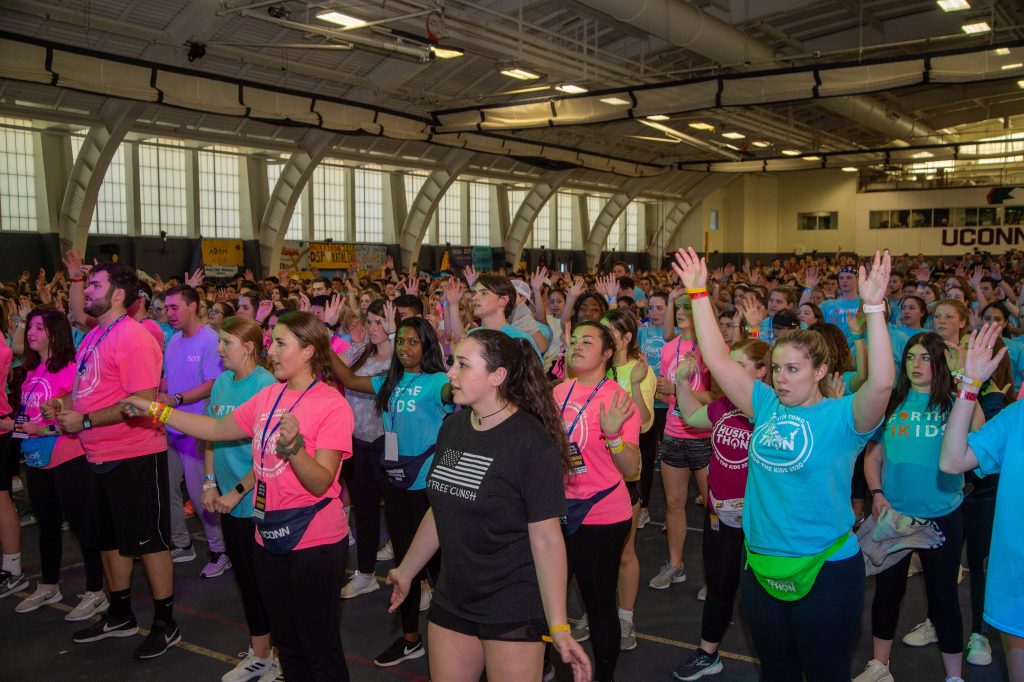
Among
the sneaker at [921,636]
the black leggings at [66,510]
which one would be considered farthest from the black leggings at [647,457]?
the black leggings at [66,510]

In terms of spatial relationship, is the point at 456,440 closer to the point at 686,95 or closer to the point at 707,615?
the point at 707,615

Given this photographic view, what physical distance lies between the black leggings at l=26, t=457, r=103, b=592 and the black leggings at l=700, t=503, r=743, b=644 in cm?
334

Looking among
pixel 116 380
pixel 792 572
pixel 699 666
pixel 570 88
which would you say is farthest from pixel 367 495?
pixel 570 88

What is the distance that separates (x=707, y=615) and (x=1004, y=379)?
7.71 ft

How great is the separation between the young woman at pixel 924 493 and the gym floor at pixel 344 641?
0.47 metres

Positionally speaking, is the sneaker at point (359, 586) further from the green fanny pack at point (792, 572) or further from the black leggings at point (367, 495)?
the green fanny pack at point (792, 572)

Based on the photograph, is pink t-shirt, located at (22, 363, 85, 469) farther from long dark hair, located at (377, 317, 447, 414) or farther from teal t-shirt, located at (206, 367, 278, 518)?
long dark hair, located at (377, 317, 447, 414)

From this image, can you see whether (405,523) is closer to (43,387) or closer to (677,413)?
(677,413)

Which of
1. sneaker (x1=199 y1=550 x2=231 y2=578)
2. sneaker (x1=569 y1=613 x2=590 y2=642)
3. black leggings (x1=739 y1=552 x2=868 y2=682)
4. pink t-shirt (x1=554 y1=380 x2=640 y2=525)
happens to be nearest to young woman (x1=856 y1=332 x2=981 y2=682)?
black leggings (x1=739 y1=552 x2=868 y2=682)

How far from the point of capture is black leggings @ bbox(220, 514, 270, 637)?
407 centimetres

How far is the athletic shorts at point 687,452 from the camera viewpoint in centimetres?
530

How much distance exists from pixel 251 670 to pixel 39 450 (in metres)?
2.01

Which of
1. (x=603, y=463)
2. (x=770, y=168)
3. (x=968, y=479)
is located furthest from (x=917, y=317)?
(x=770, y=168)

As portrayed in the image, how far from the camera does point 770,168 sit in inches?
1065
